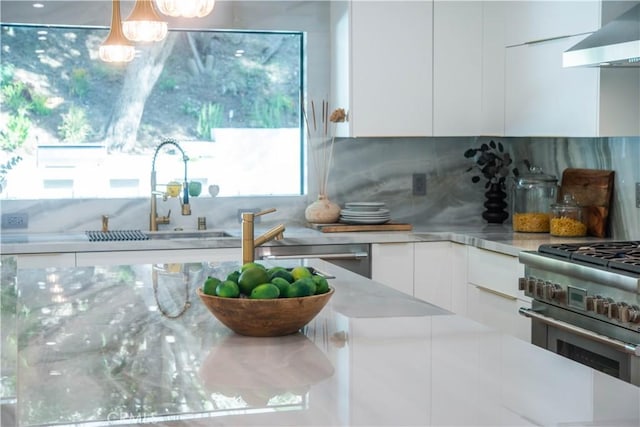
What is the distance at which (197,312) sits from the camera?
241cm

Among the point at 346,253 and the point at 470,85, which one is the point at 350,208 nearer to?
the point at 346,253

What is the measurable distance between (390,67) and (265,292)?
2.79m

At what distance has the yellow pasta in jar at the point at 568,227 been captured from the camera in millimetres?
4230

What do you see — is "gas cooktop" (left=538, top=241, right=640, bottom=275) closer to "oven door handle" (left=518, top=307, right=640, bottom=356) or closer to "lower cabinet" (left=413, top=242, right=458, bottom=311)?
"oven door handle" (left=518, top=307, right=640, bottom=356)

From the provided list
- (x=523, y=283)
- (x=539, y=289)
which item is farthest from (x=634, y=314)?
(x=523, y=283)

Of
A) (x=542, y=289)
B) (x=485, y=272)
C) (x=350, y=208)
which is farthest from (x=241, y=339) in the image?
(x=350, y=208)

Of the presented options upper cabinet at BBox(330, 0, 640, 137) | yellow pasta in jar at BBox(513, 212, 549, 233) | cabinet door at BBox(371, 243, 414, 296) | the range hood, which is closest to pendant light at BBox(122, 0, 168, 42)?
the range hood

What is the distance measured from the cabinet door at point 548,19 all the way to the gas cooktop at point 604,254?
95cm

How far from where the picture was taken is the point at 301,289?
6.74 feet

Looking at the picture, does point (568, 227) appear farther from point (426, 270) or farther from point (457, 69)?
point (457, 69)

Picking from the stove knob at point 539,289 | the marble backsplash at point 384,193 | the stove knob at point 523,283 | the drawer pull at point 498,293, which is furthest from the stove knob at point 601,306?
the marble backsplash at point 384,193

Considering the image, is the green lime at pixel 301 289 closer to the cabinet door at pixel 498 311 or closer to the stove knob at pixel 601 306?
the stove knob at pixel 601 306

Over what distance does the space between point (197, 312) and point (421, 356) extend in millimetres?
752

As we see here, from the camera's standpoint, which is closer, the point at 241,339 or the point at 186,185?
the point at 241,339
